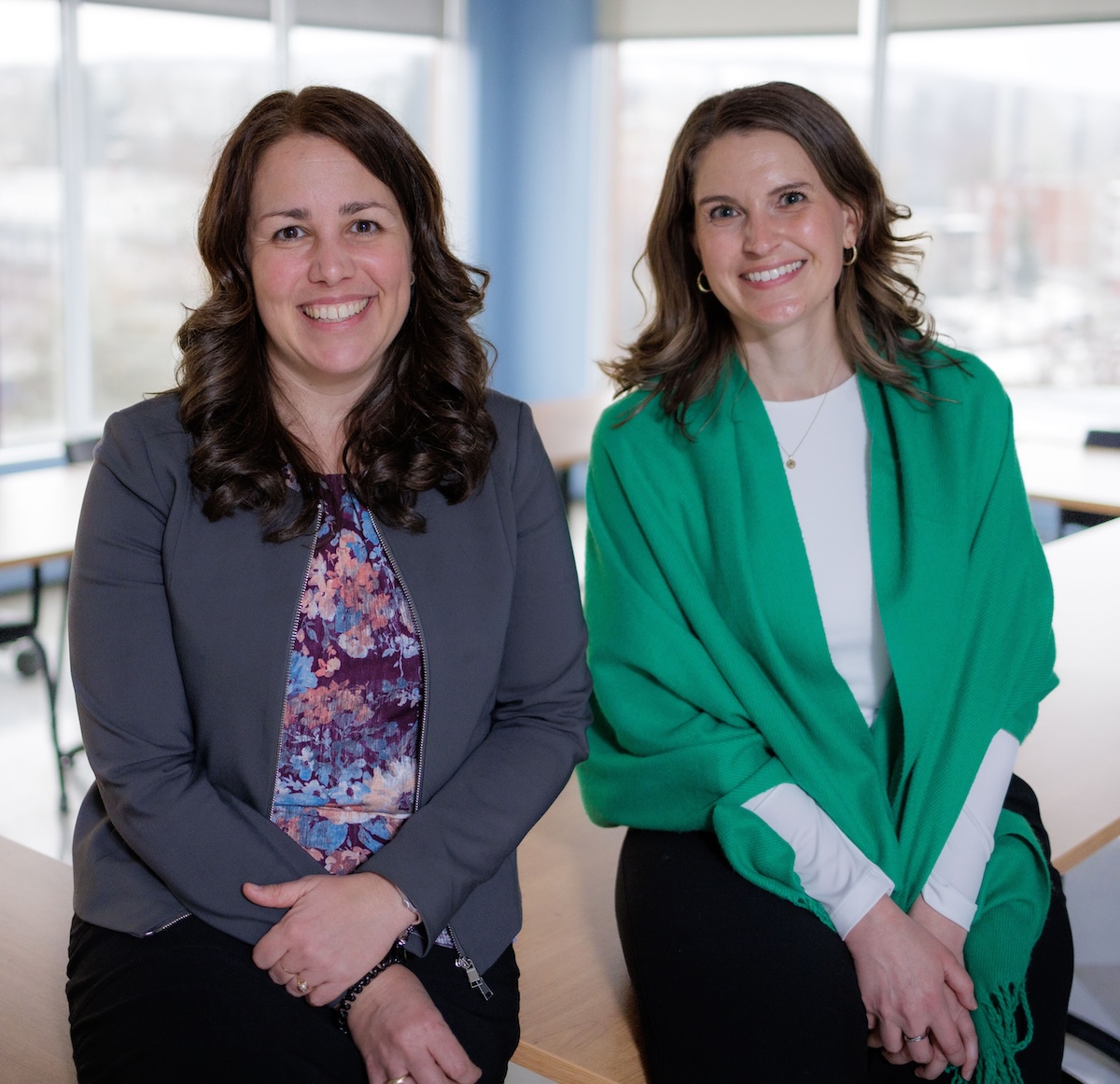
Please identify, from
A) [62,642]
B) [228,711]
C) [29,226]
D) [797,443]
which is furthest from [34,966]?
[29,226]

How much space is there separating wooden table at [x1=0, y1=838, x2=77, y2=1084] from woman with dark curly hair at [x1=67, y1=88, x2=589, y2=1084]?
0.48 feet

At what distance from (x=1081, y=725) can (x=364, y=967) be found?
53.9 inches

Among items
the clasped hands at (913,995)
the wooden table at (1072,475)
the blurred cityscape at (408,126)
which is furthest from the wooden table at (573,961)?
the blurred cityscape at (408,126)

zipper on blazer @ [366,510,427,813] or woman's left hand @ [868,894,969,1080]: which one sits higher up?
zipper on blazer @ [366,510,427,813]

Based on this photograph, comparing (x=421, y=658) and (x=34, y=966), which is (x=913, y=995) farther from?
(x=34, y=966)

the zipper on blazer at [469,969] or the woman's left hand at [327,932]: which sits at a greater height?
the woman's left hand at [327,932]

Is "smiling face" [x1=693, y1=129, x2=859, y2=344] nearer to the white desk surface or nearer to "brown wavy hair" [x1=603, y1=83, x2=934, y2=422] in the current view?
"brown wavy hair" [x1=603, y1=83, x2=934, y2=422]

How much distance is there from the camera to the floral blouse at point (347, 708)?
1490mm

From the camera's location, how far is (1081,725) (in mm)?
2211

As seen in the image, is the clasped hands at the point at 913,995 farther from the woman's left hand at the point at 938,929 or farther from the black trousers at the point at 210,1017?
the black trousers at the point at 210,1017

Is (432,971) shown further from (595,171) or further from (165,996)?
(595,171)

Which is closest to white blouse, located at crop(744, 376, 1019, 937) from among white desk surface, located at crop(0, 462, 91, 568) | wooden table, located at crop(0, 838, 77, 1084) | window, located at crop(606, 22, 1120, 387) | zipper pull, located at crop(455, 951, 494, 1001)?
zipper pull, located at crop(455, 951, 494, 1001)

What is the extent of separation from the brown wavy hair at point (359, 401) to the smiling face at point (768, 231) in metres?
0.39

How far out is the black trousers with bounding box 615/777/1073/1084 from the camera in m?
1.42
